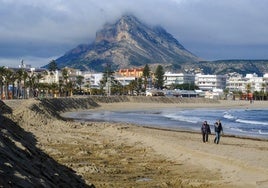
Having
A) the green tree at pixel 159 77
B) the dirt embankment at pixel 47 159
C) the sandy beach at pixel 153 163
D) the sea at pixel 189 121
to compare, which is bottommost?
the sea at pixel 189 121

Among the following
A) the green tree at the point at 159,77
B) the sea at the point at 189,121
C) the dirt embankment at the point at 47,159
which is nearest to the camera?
the dirt embankment at the point at 47,159

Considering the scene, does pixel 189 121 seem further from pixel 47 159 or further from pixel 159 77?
pixel 159 77

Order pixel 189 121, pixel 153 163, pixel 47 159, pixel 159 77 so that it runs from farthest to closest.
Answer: pixel 159 77 → pixel 189 121 → pixel 153 163 → pixel 47 159

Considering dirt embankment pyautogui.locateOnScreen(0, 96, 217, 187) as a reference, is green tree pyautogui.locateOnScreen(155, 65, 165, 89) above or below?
above

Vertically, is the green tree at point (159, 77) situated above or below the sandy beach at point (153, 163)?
above

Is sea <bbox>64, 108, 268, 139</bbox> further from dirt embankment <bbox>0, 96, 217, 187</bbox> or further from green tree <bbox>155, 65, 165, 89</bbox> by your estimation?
green tree <bbox>155, 65, 165, 89</bbox>

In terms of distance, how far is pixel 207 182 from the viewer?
46.4ft

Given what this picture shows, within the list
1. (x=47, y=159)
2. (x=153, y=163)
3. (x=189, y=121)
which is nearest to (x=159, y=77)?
(x=189, y=121)

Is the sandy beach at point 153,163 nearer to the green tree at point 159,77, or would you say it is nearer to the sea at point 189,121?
the sea at point 189,121

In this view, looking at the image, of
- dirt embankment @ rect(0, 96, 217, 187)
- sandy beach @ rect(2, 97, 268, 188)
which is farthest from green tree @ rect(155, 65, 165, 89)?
sandy beach @ rect(2, 97, 268, 188)

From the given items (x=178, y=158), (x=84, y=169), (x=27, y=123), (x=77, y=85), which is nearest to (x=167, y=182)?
(x=84, y=169)

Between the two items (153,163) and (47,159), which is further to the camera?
(153,163)

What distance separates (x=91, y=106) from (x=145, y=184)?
82983 millimetres

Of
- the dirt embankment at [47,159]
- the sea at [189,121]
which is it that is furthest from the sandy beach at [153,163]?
the sea at [189,121]
